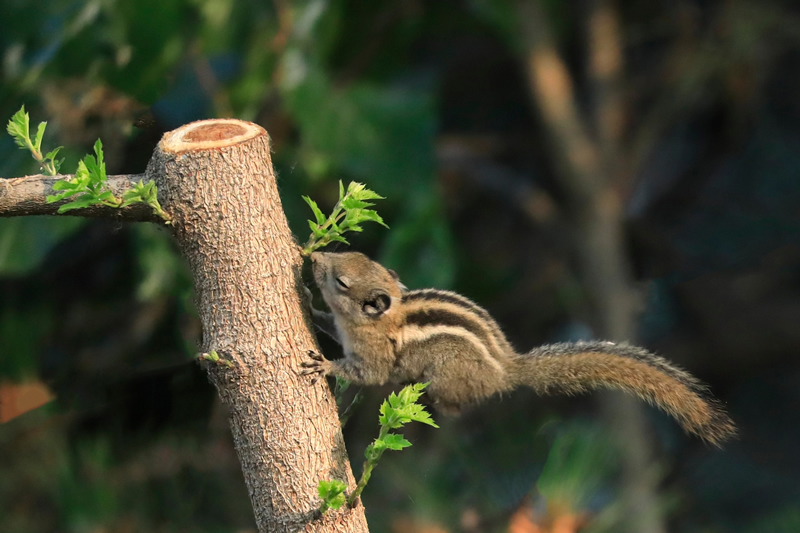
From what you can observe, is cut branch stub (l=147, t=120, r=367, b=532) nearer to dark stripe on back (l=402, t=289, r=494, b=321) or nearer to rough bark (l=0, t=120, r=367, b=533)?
rough bark (l=0, t=120, r=367, b=533)

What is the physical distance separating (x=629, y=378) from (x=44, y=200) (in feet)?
2.58

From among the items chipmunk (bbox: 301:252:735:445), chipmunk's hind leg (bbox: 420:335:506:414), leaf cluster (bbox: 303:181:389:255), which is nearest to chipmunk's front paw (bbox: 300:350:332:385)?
leaf cluster (bbox: 303:181:389:255)

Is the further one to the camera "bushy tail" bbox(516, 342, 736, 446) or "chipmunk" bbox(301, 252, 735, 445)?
"chipmunk" bbox(301, 252, 735, 445)

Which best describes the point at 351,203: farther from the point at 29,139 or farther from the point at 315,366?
the point at 29,139

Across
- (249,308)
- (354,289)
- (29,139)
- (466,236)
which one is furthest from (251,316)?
(466,236)

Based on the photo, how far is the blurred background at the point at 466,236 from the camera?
65.0 inches

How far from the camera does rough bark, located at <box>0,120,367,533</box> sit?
855 mm

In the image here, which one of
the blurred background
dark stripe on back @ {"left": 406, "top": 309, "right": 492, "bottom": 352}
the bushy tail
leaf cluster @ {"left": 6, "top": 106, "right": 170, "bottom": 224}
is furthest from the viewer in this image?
the blurred background

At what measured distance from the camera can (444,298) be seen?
125 cm

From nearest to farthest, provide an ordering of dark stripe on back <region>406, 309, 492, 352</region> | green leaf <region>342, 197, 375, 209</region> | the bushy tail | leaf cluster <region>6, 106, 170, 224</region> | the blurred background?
leaf cluster <region>6, 106, 170, 224</region> < green leaf <region>342, 197, 375, 209</region> < the bushy tail < dark stripe on back <region>406, 309, 492, 352</region> < the blurred background

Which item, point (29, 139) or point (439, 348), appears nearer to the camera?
point (29, 139)

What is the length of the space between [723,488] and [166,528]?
1.67m

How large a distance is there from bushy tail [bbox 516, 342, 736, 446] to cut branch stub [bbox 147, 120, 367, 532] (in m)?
0.48

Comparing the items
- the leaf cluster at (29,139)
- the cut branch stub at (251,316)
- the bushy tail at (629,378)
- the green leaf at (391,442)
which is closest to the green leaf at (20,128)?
the leaf cluster at (29,139)
